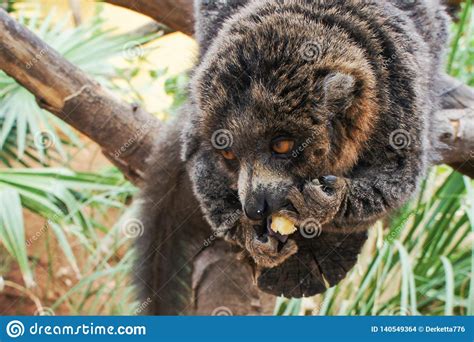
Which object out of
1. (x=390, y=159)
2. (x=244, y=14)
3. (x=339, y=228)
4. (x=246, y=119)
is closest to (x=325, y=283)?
(x=339, y=228)

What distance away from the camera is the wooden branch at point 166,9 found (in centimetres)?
379

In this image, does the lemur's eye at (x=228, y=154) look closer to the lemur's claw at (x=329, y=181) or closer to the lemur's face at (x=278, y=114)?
the lemur's face at (x=278, y=114)

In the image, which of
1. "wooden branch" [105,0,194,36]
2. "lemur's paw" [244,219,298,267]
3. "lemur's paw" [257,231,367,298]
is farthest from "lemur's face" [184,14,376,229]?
"wooden branch" [105,0,194,36]

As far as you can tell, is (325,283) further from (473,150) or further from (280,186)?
(473,150)

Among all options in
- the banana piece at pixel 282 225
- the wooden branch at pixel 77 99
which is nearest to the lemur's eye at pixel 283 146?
the banana piece at pixel 282 225

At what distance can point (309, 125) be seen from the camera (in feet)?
7.44

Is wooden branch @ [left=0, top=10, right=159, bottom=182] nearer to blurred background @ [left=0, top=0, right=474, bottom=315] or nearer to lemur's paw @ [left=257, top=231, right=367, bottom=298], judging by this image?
blurred background @ [left=0, top=0, right=474, bottom=315]

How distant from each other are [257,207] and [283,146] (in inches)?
Result: 10.0

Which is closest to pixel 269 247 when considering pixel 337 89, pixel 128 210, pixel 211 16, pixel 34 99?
pixel 337 89

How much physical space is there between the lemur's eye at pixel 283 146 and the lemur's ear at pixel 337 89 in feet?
0.66

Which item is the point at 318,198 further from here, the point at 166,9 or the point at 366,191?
the point at 166,9

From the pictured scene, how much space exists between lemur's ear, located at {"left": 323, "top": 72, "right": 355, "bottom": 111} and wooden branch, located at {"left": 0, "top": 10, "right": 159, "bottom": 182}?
1.25 m

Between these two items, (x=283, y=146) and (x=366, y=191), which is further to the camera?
(x=366, y=191)

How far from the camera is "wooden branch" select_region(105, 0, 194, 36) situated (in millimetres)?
3791
